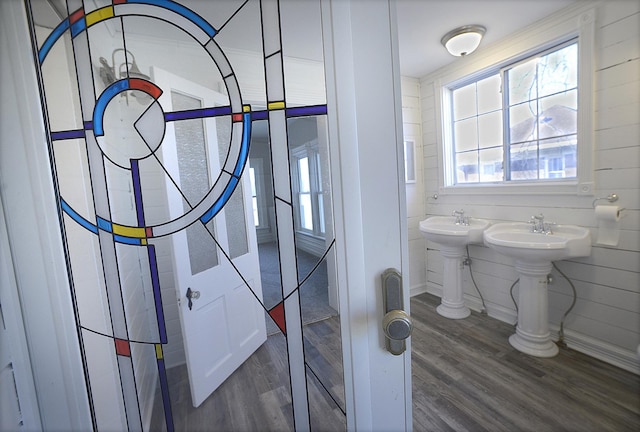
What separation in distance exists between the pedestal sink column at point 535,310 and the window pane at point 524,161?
2.51ft

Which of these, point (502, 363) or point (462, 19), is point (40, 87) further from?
point (502, 363)

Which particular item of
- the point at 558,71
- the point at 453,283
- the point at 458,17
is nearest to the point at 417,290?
the point at 453,283

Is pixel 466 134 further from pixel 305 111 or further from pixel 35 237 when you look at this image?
pixel 35 237

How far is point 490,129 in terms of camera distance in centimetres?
257

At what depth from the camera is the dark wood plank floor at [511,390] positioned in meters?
1.49

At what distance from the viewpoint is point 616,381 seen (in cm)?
173

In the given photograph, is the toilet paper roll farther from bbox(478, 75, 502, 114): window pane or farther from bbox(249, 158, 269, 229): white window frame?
bbox(249, 158, 269, 229): white window frame

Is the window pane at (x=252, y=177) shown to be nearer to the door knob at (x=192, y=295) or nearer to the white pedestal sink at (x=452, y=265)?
the door knob at (x=192, y=295)

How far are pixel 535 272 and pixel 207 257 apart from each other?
2293 mm

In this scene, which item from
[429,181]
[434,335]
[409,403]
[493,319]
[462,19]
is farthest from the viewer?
[429,181]

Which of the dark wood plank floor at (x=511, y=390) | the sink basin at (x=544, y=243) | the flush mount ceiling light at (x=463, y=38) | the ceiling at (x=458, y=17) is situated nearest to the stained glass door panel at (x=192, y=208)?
the dark wood plank floor at (x=511, y=390)

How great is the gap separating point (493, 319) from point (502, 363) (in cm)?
68

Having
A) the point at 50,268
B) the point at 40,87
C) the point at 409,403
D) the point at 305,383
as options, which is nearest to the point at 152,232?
the point at 50,268

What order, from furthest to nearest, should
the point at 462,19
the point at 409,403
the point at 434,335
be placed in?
the point at 434,335 < the point at 462,19 < the point at 409,403
